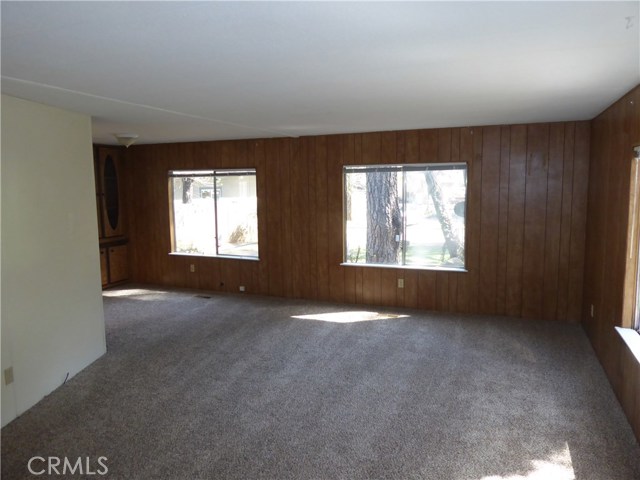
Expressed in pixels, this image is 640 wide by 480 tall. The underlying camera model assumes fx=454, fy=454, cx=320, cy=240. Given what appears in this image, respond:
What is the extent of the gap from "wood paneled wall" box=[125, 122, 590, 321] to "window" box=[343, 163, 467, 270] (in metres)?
0.14

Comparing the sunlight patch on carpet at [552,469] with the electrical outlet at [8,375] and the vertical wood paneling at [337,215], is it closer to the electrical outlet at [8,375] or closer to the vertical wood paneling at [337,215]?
the electrical outlet at [8,375]

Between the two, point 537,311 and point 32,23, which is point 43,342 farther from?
point 537,311

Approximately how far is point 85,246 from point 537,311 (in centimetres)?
474

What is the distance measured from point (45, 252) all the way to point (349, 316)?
10.7ft

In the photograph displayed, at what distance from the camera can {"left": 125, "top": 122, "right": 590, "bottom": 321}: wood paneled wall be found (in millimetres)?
4996

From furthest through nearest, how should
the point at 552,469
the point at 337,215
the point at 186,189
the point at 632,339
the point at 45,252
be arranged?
the point at 186,189, the point at 337,215, the point at 45,252, the point at 632,339, the point at 552,469

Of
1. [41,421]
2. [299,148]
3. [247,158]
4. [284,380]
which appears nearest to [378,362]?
[284,380]

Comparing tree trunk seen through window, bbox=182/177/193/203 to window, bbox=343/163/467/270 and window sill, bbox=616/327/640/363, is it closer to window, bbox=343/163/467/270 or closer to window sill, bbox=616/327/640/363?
window, bbox=343/163/467/270

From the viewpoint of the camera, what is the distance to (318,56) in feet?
7.43

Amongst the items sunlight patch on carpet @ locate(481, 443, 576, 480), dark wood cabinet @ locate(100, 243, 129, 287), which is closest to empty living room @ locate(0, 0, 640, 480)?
sunlight patch on carpet @ locate(481, 443, 576, 480)

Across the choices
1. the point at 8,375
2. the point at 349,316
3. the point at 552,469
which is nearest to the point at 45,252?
the point at 8,375

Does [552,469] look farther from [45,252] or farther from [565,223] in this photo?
[45,252]

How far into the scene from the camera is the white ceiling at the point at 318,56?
67.2 inches

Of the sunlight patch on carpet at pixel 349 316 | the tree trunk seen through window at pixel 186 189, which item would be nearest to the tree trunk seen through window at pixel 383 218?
the sunlight patch on carpet at pixel 349 316
